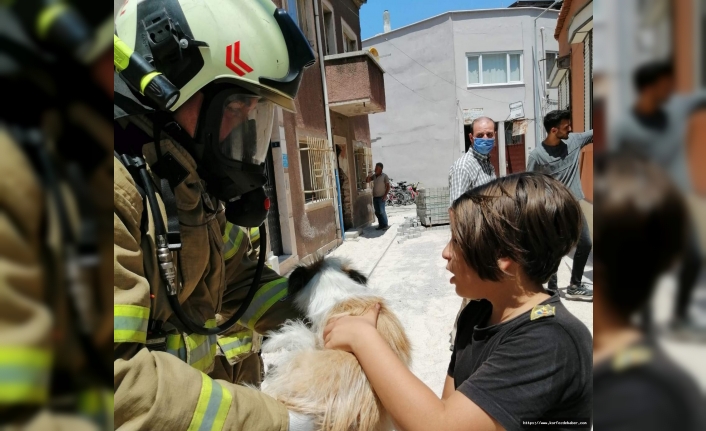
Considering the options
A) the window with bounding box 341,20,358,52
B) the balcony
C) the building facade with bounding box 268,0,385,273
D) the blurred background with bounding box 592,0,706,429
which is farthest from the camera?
the window with bounding box 341,20,358,52

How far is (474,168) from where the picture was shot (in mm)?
3770

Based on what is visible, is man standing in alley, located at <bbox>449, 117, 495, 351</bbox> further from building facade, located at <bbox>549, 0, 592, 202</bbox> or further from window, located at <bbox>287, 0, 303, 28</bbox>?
window, located at <bbox>287, 0, 303, 28</bbox>

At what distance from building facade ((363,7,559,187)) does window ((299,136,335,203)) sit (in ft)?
42.5

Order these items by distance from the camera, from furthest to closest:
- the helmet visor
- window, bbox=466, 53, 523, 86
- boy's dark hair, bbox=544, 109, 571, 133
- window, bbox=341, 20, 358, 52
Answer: window, bbox=466, 53, 523, 86, window, bbox=341, 20, 358, 52, boy's dark hair, bbox=544, 109, 571, 133, the helmet visor

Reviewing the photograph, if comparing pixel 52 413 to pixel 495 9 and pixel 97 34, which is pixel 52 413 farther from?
pixel 495 9

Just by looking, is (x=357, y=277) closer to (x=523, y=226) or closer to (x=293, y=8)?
(x=523, y=226)

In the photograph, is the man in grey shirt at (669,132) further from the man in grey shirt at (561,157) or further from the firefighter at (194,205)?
the man in grey shirt at (561,157)

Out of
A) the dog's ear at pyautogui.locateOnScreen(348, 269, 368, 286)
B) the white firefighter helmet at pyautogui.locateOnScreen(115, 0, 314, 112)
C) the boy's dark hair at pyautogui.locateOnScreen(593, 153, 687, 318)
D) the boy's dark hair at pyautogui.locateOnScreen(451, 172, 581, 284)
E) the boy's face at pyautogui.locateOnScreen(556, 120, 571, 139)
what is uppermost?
the white firefighter helmet at pyautogui.locateOnScreen(115, 0, 314, 112)

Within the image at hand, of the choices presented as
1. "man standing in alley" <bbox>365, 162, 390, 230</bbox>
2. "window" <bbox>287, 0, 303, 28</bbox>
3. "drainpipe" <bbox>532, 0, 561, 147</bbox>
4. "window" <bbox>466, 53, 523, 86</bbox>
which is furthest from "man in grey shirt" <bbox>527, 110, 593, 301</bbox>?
"window" <bbox>466, 53, 523, 86</bbox>

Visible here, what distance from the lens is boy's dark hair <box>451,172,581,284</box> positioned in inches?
49.8

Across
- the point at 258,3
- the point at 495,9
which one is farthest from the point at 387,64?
the point at 258,3

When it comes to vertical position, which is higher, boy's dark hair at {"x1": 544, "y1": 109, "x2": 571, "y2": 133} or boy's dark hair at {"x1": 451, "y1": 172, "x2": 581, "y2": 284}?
boy's dark hair at {"x1": 544, "y1": 109, "x2": 571, "y2": 133}

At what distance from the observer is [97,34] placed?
405 millimetres

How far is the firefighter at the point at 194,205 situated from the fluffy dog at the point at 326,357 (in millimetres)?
84
